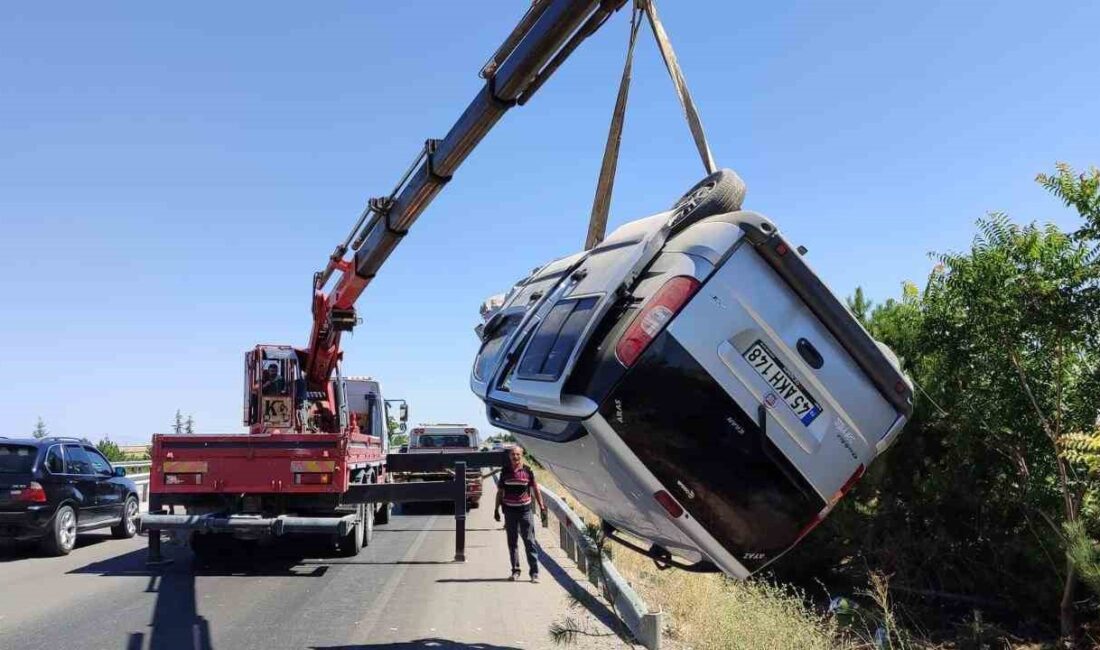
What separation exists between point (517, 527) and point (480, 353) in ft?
13.6

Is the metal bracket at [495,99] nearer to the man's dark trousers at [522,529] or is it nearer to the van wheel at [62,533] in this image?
the man's dark trousers at [522,529]

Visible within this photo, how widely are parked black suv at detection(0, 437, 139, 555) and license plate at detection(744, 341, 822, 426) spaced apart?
11030mm

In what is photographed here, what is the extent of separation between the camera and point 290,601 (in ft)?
29.8

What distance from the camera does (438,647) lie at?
23.2ft

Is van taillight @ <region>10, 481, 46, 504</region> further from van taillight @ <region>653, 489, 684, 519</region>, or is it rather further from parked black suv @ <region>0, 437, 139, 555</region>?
van taillight @ <region>653, 489, 684, 519</region>

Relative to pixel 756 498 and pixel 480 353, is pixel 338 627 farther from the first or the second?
pixel 756 498

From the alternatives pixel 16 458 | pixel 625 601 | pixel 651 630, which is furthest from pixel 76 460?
pixel 651 630

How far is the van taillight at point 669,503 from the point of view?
471cm

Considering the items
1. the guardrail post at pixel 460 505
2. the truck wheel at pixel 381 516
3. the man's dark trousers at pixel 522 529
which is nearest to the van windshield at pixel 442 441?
the truck wheel at pixel 381 516

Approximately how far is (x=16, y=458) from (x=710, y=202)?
1129cm

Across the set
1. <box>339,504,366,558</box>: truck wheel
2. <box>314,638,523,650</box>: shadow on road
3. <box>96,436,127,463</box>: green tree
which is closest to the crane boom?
<box>339,504,366,558</box>: truck wheel

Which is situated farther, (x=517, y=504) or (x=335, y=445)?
(x=335, y=445)

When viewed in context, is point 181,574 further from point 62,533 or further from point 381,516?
point 381,516

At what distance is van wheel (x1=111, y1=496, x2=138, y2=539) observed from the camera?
14.4 metres
